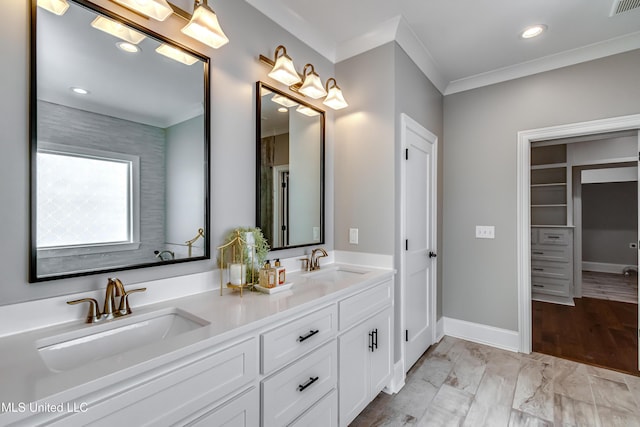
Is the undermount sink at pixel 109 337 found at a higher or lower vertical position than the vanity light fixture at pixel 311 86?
lower

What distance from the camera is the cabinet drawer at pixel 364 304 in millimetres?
1638

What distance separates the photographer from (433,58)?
103 inches

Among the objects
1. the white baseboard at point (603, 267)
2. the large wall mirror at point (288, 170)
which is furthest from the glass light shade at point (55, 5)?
the white baseboard at point (603, 267)

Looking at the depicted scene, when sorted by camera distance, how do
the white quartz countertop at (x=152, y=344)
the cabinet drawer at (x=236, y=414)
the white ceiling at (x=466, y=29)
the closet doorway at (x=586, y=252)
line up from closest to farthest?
the white quartz countertop at (x=152, y=344) < the cabinet drawer at (x=236, y=414) < the white ceiling at (x=466, y=29) < the closet doorway at (x=586, y=252)

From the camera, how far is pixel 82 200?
1.17m

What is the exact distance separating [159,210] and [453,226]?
107 inches

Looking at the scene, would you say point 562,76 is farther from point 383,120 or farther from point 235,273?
point 235,273

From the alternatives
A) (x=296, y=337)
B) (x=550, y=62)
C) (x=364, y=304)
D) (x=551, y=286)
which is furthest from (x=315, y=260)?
(x=551, y=286)

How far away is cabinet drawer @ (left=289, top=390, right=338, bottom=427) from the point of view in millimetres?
1374

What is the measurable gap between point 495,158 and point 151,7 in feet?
9.50

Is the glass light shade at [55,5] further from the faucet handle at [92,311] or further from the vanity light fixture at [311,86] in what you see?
the vanity light fixture at [311,86]

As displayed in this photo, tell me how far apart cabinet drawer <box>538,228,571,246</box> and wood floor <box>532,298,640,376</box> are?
2.81 ft

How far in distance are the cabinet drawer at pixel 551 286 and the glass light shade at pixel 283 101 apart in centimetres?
438

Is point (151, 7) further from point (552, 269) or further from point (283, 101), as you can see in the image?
point (552, 269)
